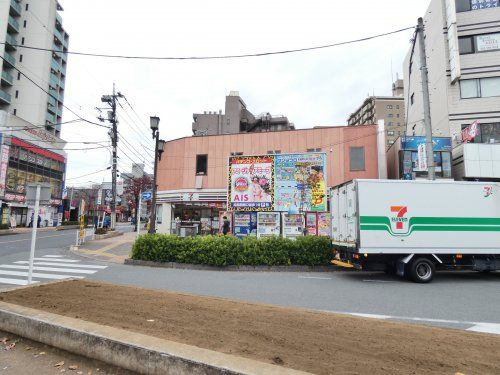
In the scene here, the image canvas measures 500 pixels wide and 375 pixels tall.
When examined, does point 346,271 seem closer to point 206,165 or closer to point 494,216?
point 494,216

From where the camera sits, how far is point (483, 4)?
23.4 meters

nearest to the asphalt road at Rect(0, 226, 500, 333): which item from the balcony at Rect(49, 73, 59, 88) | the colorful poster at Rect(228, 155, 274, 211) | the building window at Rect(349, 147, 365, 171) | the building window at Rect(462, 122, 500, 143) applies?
the colorful poster at Rect(228, 155, 274, 211)

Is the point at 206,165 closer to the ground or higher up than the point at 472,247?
higher up

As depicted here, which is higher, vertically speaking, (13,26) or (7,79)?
(13,26)

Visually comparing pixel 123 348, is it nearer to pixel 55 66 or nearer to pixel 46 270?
pixel 46 270

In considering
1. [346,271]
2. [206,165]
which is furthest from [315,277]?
[206,165]

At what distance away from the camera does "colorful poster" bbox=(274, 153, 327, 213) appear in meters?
18.6

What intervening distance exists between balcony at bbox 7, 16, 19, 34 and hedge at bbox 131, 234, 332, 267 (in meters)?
52.3

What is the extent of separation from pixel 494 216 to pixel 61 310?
12.4 metres

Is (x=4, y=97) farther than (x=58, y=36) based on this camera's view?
No

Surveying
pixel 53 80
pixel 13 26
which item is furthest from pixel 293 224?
pixel 53 80

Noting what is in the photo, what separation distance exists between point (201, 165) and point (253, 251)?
14157mm

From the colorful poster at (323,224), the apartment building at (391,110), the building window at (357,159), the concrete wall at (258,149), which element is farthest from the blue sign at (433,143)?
the apartment building at (391,110)

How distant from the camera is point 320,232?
17.5 m
